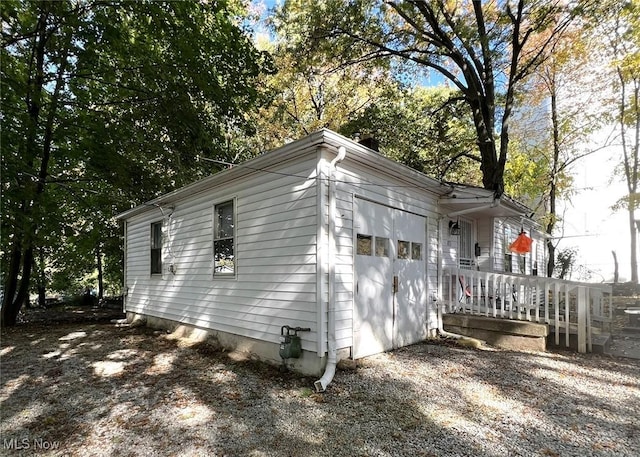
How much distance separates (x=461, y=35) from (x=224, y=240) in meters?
7.74

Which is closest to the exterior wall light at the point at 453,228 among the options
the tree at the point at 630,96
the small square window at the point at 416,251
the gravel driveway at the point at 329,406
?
the small square window at the point at 416,251

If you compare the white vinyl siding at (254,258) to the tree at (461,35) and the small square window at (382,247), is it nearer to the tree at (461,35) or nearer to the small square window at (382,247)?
the small square window at (382,247)

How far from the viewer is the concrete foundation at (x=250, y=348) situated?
444cm

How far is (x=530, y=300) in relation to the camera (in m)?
6.43

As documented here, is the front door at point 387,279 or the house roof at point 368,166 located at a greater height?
the house roof at point 368,166


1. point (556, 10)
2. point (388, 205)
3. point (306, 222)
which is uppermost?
point (556, 10)

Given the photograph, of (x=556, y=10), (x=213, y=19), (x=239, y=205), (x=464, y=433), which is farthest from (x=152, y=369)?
(x=556, y=10)

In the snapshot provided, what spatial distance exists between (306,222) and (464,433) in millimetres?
2868

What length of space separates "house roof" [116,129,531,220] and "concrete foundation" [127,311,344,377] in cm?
266

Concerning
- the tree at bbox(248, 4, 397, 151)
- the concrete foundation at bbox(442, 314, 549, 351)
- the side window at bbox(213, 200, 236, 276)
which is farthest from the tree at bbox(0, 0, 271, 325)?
the concrete foundation at bbox(442, 314, 549, 351)

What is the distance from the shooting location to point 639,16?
8359 millimetres

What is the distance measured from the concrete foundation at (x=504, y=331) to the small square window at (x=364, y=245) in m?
2.79

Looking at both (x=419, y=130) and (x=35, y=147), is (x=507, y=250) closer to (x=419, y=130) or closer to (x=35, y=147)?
(x=419, y=130)

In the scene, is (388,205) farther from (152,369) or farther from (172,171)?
(172,171)
